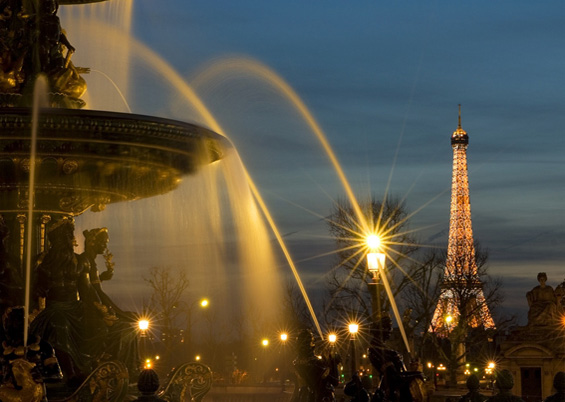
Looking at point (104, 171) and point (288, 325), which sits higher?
point (288, 325)

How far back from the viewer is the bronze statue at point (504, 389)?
25.5 feet

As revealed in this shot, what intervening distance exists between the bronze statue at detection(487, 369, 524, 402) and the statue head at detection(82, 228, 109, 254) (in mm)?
6143

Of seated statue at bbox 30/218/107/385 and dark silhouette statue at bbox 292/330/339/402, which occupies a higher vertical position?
seated statue at bbox 30/218/107/385

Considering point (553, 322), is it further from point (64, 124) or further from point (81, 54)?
point (64, 124)

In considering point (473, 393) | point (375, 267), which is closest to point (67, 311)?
point (473, 393)

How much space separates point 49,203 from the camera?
13.4 metres

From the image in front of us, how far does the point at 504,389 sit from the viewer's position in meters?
8.04

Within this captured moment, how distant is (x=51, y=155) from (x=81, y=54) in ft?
13.6

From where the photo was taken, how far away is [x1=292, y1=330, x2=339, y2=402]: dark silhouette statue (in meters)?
10.7

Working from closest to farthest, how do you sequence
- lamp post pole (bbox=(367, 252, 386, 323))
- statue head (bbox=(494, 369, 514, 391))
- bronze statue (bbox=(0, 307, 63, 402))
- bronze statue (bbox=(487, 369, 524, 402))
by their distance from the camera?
bronze statue (bbox=(487, 369, 524, 402)), statue head (bbox=(494, 369, 514, 391)), bronze statue (bbox=(0, 307, 63, 402)), lamp post pole (bbox=(367, 252, 386, 323))

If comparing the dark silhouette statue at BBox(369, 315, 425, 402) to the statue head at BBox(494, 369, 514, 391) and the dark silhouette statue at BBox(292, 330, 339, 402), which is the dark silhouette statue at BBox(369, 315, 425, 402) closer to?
the dark silhouette statue at BBox(292, 330, 339, 402)

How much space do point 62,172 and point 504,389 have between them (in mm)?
6473

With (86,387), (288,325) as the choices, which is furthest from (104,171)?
(288,325)

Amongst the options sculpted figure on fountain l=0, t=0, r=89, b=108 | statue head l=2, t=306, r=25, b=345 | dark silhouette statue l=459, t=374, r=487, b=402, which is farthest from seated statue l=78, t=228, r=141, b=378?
dark silhouette statue l=459, t=374, r=487, b=402
